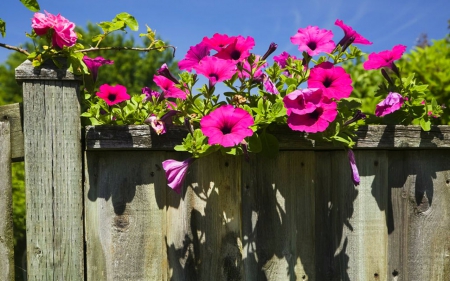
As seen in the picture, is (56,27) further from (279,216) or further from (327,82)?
(279,216)

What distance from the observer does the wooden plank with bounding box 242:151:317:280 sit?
223 centimetres

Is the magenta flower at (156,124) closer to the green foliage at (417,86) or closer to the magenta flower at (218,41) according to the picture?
the magenta flower at (218,41)

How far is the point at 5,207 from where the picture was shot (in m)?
2.13

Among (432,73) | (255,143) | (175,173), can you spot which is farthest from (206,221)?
(432,73)

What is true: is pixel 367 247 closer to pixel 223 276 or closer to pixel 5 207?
pixel 223 276

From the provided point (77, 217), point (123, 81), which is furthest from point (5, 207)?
point (123, 81)

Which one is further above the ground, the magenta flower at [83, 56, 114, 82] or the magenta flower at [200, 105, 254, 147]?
the magenta flower at [83, 56, 114, 82]

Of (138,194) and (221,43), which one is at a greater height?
(221,43)

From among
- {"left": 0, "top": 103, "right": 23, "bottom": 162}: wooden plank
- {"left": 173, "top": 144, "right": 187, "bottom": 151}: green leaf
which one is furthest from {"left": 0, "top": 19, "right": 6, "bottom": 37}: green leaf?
{"left": 173, "top": 144, "right": 187, "bottom": 151}: green leaf

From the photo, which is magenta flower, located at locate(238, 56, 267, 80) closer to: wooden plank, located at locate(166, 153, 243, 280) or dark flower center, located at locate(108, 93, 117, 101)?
wooden plank, located at locate(166, 153, 243, 280)

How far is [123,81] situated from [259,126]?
18.8 meters

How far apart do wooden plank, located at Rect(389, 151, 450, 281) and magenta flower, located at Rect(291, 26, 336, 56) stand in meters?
0.74

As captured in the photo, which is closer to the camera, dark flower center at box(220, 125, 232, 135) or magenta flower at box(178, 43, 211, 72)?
dark flower center at box(220, 125, 232, 135)

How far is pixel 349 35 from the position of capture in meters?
2.17
